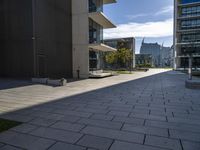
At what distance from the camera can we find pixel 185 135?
153 inches

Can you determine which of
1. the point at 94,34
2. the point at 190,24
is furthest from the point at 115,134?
the point at 190,24

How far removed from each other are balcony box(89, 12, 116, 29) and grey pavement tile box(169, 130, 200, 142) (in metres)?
17.1

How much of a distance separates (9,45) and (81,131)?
47.8 ft

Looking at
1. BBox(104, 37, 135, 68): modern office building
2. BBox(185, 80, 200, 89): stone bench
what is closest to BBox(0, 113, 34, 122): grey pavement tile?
BBox(185, 80, 200, 89): stone bench

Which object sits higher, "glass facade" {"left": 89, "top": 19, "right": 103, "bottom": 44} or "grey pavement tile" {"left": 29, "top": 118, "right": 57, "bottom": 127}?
"glass facade" {"left": 89, "top": 19, "right": 103, "bottom": 44}

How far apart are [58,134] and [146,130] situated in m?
2.05

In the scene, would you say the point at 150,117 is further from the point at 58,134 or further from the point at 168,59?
the point at 168,59

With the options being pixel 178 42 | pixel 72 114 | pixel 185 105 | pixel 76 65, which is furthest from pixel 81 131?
pixel 178 42

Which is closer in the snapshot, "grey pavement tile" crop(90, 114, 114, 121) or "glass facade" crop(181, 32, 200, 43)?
"grey pavement tile" crop(90, 114, 114, 121)

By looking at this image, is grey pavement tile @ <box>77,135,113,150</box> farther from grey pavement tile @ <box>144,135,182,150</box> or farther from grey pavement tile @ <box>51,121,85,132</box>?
grey pavement tile @ <box>144,135,182,150</box>

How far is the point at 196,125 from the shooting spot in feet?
14.8

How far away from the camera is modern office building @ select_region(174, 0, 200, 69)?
49.5 metres

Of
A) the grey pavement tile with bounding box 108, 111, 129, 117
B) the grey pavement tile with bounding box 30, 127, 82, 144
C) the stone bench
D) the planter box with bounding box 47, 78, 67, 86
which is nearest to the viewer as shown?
the grey pavement tile with bounding box 30, 127, 82, 144

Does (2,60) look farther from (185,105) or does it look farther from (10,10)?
(185,105)
